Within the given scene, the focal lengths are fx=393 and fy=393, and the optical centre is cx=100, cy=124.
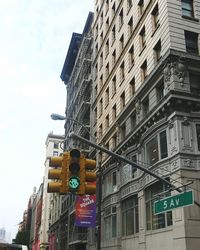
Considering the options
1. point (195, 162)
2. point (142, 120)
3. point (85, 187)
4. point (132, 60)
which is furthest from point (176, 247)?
point (132, 60)

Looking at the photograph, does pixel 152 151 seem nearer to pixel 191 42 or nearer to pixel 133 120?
pixel 133 120

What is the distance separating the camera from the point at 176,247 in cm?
2295

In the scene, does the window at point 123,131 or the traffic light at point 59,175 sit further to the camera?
the window at point 123,131

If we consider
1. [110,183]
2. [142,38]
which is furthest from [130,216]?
[142,38]

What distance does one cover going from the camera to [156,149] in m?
27.6

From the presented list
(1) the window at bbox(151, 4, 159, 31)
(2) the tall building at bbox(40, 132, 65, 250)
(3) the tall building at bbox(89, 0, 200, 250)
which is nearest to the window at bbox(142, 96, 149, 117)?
(3) the tall building at bbox(89, 0, 200, 250)

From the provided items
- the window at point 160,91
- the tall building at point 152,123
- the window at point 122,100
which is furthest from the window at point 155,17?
the window at point 122,100

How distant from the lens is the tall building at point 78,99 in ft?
179

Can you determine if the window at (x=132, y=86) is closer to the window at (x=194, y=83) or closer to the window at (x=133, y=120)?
the window at (x=133, y=120)

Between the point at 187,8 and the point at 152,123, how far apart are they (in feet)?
30.8

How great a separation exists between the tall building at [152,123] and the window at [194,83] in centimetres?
7

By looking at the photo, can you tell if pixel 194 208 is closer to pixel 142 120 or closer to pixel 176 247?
pixel 176 247

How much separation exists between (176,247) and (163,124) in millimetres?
8100

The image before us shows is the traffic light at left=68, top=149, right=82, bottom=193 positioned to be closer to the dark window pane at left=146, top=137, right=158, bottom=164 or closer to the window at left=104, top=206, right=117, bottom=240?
the dark window pane at left=146, top=137, right=158, bottom=164
